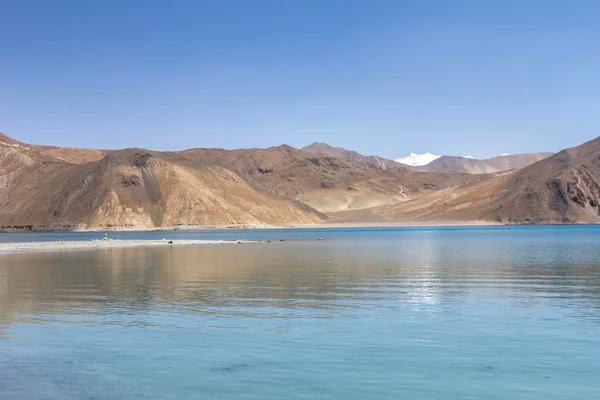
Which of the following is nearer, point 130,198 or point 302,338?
point 302,338

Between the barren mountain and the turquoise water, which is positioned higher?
the barren mountain

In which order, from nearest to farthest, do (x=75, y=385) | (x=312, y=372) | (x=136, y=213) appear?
(x=75, y=385) → (x=312, y=372) → (x=136, y=213)

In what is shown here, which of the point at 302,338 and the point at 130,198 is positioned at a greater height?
the point at 130,198

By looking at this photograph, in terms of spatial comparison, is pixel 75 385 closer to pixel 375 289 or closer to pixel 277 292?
pixel 277 292

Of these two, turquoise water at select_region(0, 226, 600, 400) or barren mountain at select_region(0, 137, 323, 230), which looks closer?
turquoise water at select_region(0, 226, 600, 400)

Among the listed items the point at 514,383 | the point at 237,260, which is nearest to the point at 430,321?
the point at 514,383
